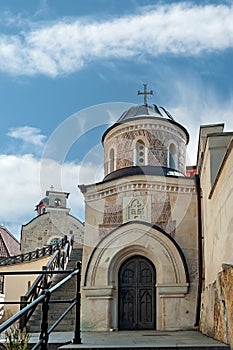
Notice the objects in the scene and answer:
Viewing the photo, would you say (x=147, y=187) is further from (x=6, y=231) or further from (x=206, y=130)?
(x=6, y=231)

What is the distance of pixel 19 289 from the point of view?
18.8 metres

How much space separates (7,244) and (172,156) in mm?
17005

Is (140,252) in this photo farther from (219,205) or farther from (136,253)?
(219,205)

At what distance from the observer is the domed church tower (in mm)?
10955

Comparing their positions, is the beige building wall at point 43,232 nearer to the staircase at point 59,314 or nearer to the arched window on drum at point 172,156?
the staircase at point 59,314

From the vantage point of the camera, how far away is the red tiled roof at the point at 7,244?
2642 cm

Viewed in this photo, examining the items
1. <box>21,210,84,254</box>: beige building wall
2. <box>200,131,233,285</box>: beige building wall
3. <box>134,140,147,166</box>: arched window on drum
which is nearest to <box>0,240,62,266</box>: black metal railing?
<box>21,210,84,254</box>: beige building wall

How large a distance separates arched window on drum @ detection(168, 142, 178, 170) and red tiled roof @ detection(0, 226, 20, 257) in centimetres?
1492

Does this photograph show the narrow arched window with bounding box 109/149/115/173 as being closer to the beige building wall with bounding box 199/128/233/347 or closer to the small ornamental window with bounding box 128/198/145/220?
the small ornamental window with bounding box 128/198/145/220

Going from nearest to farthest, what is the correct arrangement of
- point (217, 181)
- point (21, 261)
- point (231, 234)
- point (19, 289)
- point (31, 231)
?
1. point (231, 234)
2. point (217, 181)
3. point (19, 289)
4. point (21, 261)
5. point (31, 231)

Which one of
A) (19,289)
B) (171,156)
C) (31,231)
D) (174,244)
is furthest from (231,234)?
(31,231)

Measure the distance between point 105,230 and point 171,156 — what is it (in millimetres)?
3208

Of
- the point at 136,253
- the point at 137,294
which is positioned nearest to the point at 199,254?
the point at 136,253

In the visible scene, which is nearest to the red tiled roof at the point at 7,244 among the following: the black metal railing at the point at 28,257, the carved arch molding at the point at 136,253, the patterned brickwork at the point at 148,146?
the black metal railing at the point at 28,257
